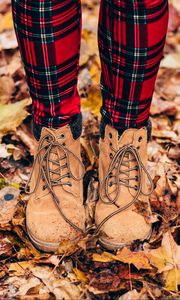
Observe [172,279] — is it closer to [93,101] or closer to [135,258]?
[135,258]

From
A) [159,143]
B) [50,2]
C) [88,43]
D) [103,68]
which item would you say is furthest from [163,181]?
[88,43]

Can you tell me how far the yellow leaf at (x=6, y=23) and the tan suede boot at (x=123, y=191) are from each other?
1.36 metres

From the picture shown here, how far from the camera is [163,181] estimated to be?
5.23ft

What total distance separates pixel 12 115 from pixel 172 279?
915 mm

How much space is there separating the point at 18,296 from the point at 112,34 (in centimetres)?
73

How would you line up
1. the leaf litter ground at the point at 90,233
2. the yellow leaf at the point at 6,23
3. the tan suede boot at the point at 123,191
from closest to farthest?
the leaf litter ground at the point at 90,233 < the tan suede boot at the point at 123,191 < the yellow leaf at the point at 6,23

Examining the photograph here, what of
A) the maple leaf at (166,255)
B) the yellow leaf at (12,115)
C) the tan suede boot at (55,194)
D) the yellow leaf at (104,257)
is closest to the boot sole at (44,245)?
the tan suede boot at (55,194)

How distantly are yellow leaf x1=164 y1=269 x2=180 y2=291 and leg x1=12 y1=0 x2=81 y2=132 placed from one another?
52 centimetres

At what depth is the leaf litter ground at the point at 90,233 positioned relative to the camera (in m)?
1.28

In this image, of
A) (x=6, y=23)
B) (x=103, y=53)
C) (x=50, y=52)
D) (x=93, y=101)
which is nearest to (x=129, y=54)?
(x=103, y=53)

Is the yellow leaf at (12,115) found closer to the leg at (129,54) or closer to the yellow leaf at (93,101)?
the yellow leaf at (93,101)

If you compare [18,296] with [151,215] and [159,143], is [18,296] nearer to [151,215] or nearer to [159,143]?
[151,215]

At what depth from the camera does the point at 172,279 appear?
129 cm

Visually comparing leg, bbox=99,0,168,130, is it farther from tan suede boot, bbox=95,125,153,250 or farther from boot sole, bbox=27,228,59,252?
boot sole, bbox=27,228,59,252
